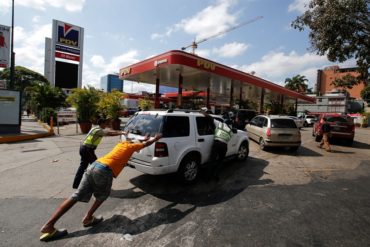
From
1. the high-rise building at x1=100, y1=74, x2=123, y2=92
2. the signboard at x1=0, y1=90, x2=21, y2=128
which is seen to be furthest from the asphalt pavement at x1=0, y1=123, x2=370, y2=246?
the high-rise building at x1=100, y1=74, x2=123, y2=92

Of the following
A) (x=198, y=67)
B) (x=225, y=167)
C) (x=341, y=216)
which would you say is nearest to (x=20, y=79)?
(x=198, y=67)

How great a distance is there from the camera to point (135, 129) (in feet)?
19.7

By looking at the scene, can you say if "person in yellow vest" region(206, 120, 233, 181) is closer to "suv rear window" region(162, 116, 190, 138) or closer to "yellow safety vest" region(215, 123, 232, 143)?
"yellow safety vest" region(215, 123, 232, 143)

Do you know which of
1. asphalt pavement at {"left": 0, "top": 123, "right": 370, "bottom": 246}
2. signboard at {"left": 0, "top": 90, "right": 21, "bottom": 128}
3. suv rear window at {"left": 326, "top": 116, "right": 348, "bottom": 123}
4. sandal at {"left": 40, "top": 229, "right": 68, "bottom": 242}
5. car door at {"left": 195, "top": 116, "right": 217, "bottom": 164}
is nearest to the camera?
sandal at {"left": 40, "top": 229, "right": 68, "bottom": 242}

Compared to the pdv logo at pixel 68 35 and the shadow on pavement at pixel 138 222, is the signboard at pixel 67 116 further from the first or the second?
the pdv logo at pixel 68 35

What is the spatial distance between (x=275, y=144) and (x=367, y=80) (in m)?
8.84

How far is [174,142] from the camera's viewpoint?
5562 mm

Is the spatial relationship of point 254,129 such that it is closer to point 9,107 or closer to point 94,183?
point 94,183

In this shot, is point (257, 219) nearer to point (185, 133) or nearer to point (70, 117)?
point (185, 133)

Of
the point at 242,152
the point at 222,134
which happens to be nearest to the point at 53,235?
the point at 222,134

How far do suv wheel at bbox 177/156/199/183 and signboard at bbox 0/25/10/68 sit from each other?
18.2m

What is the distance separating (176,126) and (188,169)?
113 cm

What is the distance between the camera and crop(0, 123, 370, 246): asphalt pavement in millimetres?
3713

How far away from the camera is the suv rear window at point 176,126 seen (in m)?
5.52
